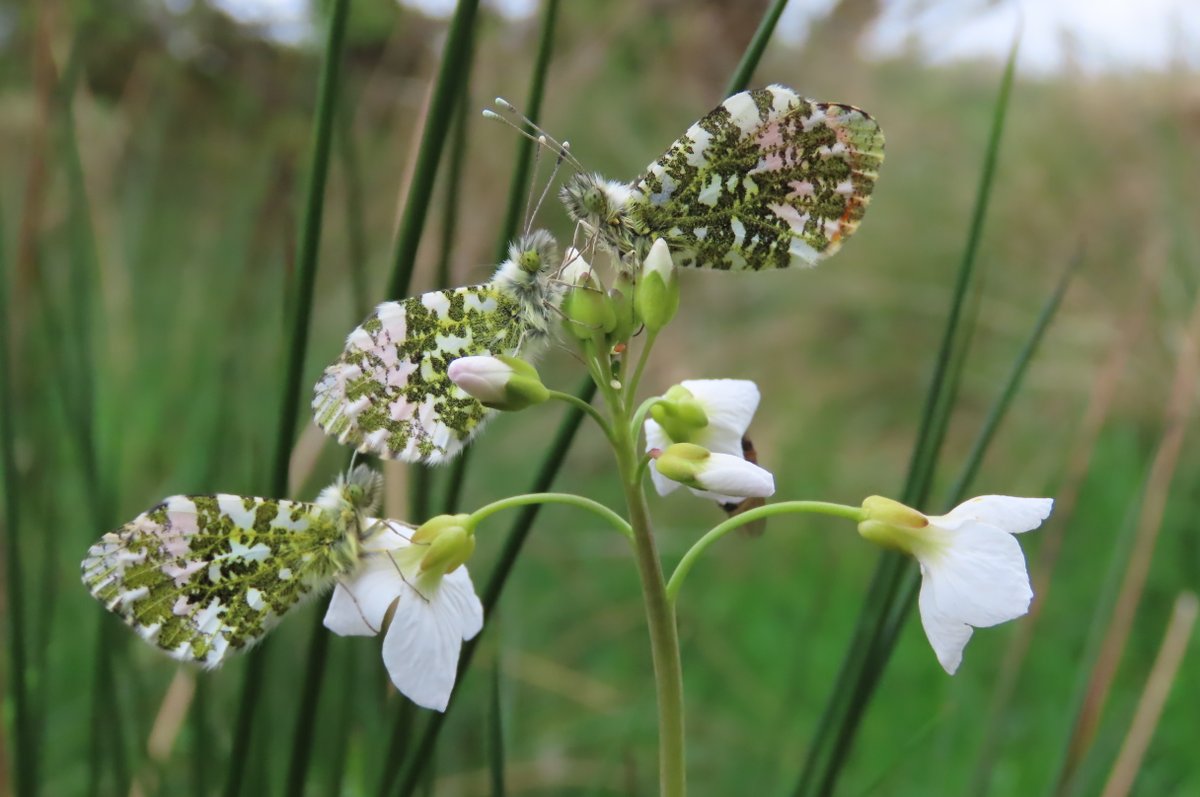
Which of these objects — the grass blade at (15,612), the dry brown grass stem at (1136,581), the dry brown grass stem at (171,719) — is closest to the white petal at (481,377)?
the grass blade at (15,612)

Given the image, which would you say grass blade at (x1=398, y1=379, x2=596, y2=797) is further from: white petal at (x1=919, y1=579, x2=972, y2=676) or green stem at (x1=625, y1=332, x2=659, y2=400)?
white petal at (x1=919, y1=579, x2=972, y2=676)

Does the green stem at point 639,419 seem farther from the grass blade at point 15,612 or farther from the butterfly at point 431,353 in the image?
the grass blade at point 15,612

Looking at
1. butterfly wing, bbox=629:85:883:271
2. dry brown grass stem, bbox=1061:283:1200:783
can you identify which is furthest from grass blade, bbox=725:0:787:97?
dry brown grass stem, bbox=1061:283:1200:783

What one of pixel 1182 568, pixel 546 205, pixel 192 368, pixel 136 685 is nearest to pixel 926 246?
pixel 546 205

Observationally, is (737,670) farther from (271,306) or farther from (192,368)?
(271,306)

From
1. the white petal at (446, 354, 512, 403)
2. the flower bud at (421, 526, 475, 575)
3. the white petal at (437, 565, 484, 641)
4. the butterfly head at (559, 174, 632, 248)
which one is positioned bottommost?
the white petal at (437, 565, 484, 641)

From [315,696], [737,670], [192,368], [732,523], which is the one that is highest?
[732,523]
